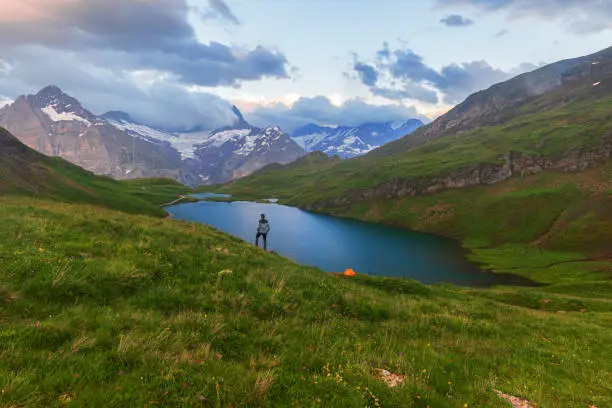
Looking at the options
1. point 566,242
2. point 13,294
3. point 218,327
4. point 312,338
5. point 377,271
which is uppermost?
point 13,294

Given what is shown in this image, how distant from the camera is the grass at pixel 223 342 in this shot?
20.1 feet

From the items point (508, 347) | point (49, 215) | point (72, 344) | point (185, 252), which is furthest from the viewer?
point (49, 215)

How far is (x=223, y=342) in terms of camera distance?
8.77m

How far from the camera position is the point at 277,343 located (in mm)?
9180

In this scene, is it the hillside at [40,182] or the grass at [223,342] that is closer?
the grass at [223,342]

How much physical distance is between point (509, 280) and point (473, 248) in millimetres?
46846

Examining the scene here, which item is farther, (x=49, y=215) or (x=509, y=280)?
(x=509, y=280)

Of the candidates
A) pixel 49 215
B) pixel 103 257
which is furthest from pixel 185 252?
pixel 49 215

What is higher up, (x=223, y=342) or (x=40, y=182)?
(x=40, y=182)

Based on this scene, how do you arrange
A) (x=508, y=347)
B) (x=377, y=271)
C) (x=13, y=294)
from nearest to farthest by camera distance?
(x=13, y=294)
(x=508, y=347)
(x=377, y=271)

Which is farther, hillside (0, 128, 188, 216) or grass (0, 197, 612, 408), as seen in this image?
hillside (0, 128, 188, 216)

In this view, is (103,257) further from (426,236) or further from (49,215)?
(426,236)

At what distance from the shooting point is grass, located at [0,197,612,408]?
20.1 feet

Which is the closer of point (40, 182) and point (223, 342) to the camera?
point (223, 342)
